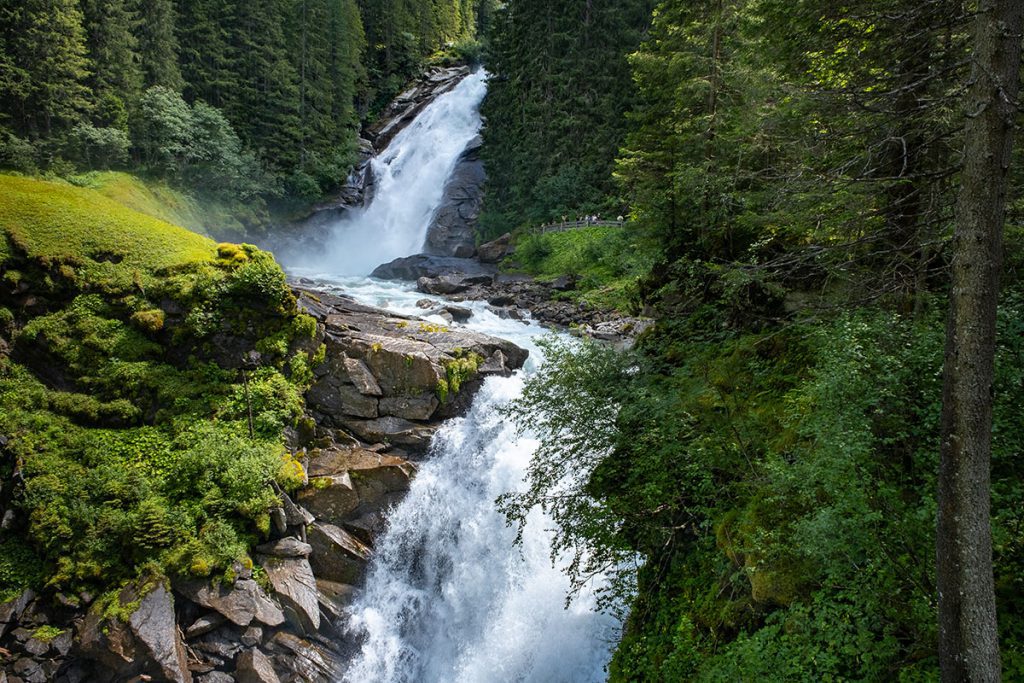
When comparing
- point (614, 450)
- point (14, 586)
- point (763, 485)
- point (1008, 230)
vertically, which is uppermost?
point (1008, 230)

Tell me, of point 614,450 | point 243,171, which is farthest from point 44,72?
point 614,450

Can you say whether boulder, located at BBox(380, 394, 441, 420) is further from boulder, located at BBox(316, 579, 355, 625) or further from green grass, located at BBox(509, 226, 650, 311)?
green grass, located at BBox(509, 226, 650, 311)

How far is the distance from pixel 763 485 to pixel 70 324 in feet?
42.1

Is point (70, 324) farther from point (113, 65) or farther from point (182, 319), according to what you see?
point (113, 65)

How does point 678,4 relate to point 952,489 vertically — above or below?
above

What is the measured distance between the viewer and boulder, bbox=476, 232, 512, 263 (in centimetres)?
3091

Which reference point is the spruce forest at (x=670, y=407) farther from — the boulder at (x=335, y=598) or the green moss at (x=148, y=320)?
the green moss at (x=148, y=320)

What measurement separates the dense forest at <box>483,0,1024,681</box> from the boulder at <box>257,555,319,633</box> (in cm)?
444

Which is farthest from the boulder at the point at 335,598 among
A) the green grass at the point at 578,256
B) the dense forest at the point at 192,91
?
the dense forest at the point at 192,91

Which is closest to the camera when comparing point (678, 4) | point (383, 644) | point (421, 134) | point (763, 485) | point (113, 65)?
point (763, 485)

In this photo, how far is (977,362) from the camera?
3490 mm

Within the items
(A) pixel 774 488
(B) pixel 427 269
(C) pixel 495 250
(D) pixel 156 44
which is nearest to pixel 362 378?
(A) pixel 774 488

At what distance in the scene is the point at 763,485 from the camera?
573 centimetres

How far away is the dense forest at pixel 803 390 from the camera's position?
425 centimetres
